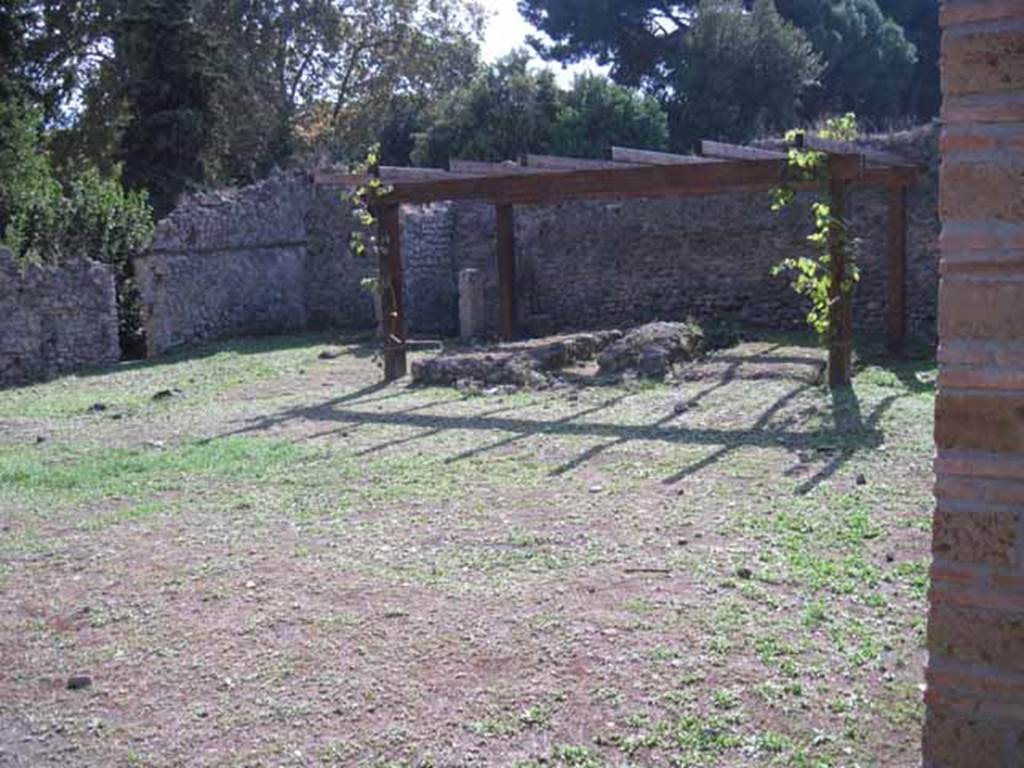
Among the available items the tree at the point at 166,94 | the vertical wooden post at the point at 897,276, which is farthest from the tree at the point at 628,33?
the vertical wooden post at the point at 897,276

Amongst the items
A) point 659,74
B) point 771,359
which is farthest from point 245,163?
point 771,359

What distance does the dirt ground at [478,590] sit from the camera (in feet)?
10.8

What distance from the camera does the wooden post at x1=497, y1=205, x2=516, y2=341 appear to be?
45.2 ft

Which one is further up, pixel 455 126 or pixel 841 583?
pixel 455 126

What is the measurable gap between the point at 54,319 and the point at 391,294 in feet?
16.2

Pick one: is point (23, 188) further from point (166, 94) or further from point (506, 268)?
point (506, 268)

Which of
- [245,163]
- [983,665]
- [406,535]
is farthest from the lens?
[245,163]

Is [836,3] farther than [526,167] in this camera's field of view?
Yes

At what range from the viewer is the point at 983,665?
238 cm

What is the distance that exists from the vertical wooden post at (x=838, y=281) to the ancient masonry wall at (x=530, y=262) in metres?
3.84

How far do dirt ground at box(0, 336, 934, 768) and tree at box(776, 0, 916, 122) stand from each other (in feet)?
65.0

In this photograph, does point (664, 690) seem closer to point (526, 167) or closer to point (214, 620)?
point (214, 620)

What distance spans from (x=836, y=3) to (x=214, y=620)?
26.4 m

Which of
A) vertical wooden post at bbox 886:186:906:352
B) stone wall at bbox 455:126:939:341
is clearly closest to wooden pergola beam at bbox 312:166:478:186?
stone wall at bbox 455:126:939:341
